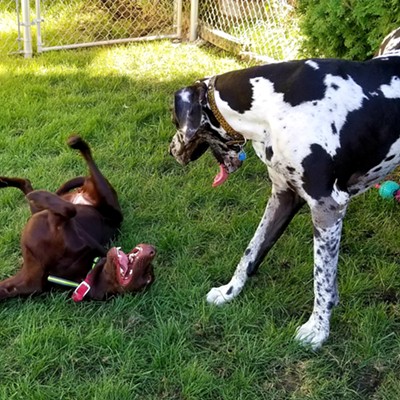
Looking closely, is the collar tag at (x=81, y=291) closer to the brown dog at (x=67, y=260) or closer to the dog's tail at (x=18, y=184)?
the brown dog at (x=67, y=260)

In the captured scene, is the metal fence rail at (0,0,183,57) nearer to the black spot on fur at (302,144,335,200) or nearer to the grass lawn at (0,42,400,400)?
the grass lawn at (0,42,400,400)

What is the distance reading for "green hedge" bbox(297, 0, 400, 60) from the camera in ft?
15.4

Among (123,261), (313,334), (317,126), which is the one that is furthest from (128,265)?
(317,126)

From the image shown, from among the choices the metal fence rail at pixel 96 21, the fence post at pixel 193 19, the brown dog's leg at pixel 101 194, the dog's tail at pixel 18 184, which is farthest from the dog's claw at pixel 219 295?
the fence post at pixel 193 19

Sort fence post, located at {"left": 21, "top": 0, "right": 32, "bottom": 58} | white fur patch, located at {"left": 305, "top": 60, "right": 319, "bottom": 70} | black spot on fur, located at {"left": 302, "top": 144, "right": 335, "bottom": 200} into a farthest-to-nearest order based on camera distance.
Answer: fence post, located at {"left": 21, "top": 0, "right": 32, "bottom": 58} → white fur patch, located at {"left": 305, "top": 60, "right": 319, "bottom": 70} → black spot on fur, located at {"left": 302, "top": 144, "right": 335, "bottom": 200}

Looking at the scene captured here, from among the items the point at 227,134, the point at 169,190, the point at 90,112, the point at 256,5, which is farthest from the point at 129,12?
the point at 227,134

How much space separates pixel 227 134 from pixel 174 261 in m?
0.91

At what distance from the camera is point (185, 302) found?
3352 millimetres

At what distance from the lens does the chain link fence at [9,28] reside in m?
6.83

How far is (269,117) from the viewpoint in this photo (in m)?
2.87

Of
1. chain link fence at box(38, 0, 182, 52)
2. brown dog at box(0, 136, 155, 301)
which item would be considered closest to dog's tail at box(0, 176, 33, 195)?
brown dog at box(0, 136, 155, 301)

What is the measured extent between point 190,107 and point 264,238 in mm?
841

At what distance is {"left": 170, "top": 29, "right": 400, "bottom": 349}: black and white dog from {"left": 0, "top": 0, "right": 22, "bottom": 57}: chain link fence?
4266 mm

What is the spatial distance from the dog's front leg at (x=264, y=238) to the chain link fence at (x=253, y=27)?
349cm
